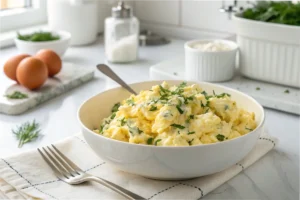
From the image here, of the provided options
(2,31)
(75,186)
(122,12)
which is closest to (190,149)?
(75,186)

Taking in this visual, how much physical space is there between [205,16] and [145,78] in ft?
1.61

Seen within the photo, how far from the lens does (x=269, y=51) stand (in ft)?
4.53

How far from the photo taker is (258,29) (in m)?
1.38

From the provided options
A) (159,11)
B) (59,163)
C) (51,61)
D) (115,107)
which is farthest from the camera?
(159,11)

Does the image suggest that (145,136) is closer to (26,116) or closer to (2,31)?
(26,116)

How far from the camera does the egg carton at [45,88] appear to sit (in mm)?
1305

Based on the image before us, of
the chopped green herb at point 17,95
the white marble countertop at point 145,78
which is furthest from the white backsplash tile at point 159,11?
the chopped green herb at point 17,95

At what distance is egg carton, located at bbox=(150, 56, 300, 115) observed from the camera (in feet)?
4.27

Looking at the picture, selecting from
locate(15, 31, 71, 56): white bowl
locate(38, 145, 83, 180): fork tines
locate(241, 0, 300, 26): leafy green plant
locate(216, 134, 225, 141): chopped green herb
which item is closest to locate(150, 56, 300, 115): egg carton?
locate(241, 0, 300, 26): leafy green plant

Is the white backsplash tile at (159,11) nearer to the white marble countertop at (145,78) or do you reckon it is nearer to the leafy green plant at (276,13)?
the white marble countertop at (145,78)

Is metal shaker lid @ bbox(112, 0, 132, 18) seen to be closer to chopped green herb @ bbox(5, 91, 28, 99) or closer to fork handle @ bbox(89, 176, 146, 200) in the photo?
chopped green herb @ bbox(5, 91, 28, 99)

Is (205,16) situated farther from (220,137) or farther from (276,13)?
(220,137)

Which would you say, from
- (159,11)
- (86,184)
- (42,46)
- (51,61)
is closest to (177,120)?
(86,184)

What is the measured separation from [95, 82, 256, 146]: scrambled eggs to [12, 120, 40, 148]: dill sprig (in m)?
0.23
